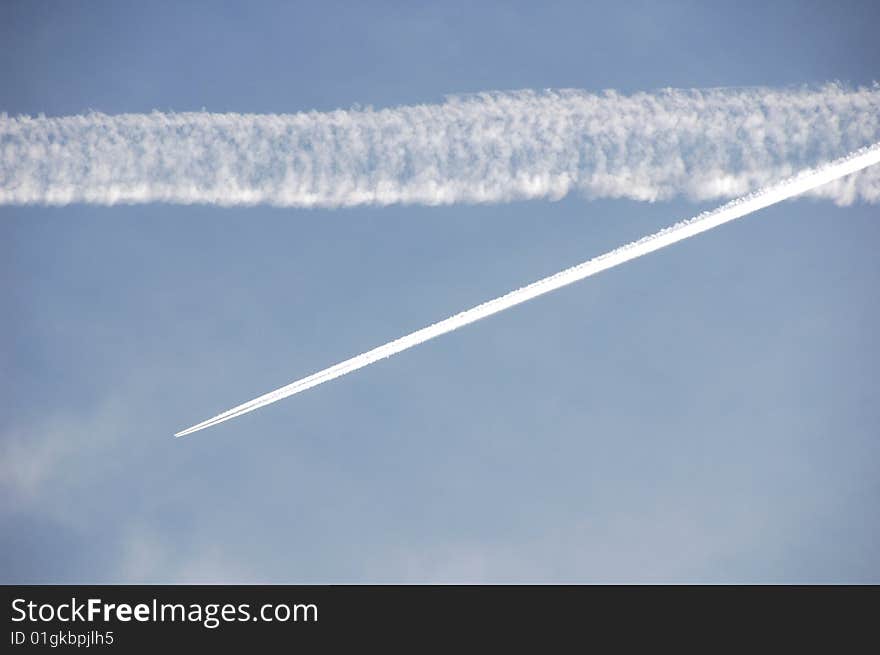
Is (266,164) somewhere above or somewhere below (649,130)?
above

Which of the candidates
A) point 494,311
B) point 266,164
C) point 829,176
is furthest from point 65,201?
point 829,176

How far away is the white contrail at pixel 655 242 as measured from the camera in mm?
19000

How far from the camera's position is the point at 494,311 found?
70.5 feet

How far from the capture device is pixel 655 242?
20109 mm

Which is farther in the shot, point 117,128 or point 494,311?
point 117,128

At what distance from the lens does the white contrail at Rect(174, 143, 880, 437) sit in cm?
1900

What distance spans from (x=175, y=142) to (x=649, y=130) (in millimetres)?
12409
